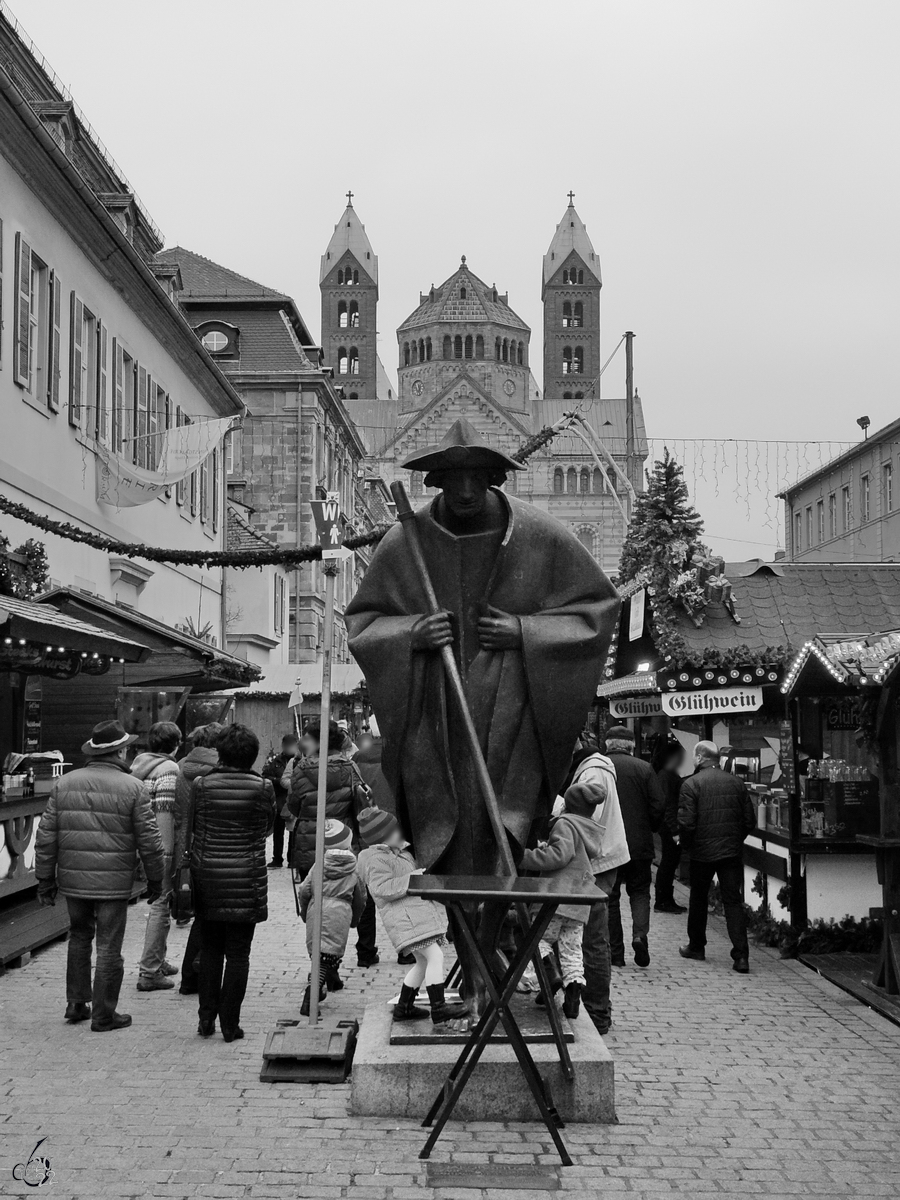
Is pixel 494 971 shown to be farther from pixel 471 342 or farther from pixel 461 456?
pixel 471 342

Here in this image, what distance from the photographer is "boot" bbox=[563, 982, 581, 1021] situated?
685 centimetres

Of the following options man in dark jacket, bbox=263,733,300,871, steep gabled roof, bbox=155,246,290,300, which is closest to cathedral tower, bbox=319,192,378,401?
steep gabled roof, bbox=155,246,290,300

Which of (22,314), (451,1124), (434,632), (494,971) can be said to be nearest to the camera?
(451,1124)

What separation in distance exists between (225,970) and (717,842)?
4.09 metres

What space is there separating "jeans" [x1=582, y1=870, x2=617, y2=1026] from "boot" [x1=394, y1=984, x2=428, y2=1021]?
163cm

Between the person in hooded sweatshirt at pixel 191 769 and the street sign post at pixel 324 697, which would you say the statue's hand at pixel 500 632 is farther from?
the person in hooded sweatshirt at pixel 191 769

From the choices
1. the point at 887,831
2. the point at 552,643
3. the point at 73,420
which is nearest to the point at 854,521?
the point at 73,420

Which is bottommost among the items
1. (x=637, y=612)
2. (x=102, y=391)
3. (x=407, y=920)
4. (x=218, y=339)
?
(x=407, y=920)

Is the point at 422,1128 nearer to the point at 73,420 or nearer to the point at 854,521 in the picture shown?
the point at 73,420

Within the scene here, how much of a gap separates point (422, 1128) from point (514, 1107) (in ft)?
1.29

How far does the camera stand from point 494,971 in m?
5.82

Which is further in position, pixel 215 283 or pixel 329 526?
pixel 215 283

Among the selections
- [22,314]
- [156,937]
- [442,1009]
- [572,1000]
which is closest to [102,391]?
[22,314]

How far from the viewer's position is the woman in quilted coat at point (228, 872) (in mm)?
7324
